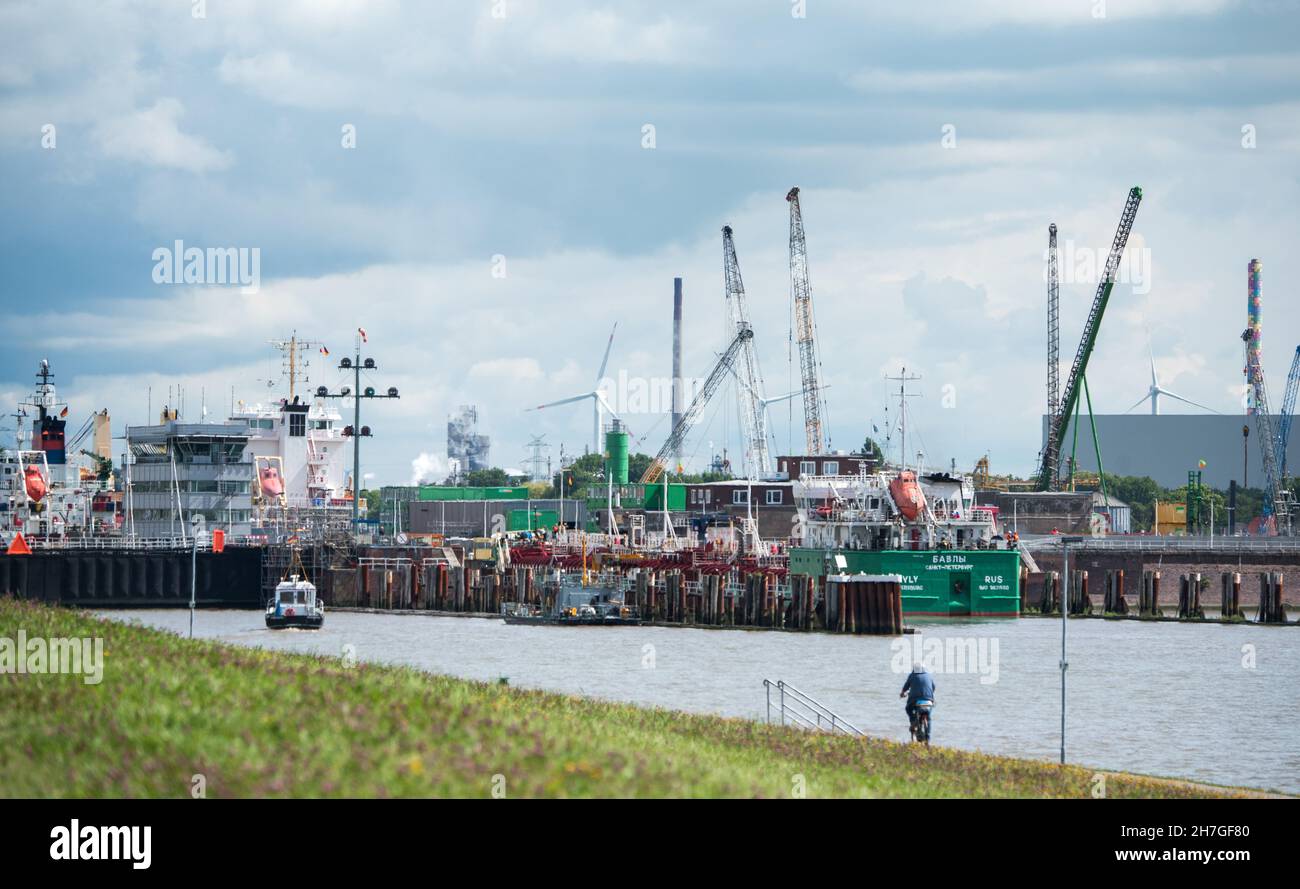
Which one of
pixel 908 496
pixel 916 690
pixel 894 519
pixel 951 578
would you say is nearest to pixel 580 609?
pixel 894 519

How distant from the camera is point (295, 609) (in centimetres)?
7769

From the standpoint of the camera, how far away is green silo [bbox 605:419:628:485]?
156 meters

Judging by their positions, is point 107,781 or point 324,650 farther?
point 324,650

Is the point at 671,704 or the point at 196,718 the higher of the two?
the point at 196,718

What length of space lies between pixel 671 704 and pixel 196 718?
27.3 m

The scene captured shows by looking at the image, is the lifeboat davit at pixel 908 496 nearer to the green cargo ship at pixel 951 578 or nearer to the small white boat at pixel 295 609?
the green cargo ship at pixel 951 578

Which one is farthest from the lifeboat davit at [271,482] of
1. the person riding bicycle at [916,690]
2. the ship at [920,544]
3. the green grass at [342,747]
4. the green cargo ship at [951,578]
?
the green grass at [342,747]

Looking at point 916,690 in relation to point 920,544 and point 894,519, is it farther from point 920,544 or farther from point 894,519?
point 894,519

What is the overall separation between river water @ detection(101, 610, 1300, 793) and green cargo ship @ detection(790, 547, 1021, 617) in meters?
2.08

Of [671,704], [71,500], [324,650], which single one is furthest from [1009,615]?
[71,500]

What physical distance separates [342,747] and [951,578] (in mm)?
74427
